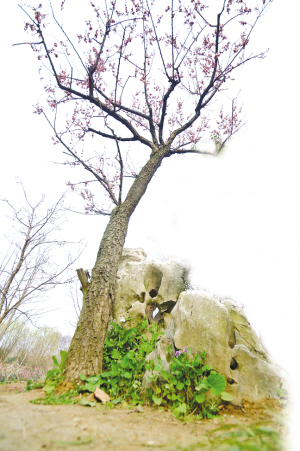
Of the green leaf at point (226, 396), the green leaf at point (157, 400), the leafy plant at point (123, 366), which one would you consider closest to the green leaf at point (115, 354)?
the leafy plant at point (123, 366)

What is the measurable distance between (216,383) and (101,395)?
1.09 m

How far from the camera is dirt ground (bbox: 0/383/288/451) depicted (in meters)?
0.98

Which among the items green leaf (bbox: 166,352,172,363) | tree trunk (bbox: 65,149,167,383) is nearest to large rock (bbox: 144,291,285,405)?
green leaf (bbox: 166,352,172,363)

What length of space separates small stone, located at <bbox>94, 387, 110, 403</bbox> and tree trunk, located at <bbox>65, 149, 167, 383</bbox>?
0.92 ft

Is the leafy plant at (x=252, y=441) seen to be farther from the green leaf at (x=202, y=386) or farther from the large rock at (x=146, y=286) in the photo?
the large rock at (x=146, y=286)

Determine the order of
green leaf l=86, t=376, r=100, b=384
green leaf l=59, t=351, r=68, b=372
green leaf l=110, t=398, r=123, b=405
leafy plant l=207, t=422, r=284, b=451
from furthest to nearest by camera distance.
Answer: green leaf l=59, t=351, r=68, b=372 < green leaf l=86, t=376, r=100, b=384 < green leaf l=110, t=398, r=123, b=405 < leafy plant l=207, t=422, r=284, b=451

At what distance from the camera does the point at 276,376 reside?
2.12 m

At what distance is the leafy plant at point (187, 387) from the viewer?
5.64 ft

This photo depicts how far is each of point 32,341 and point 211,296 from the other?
13926 mm

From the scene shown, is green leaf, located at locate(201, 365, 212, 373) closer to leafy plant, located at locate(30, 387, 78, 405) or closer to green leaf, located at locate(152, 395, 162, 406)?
green leaf, located at locate(152, 395, 162, 406)

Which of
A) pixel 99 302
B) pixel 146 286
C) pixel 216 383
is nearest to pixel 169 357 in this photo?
pixel 216 383

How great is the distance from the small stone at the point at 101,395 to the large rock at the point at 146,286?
1.12 meters

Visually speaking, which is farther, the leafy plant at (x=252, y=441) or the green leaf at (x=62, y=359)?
the green leaf at (x=62, y=359)

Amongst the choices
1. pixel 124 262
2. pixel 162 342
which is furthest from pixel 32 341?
pixel 162 342
